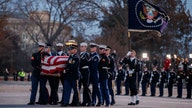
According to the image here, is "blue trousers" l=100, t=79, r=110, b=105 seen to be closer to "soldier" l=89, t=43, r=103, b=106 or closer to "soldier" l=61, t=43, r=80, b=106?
"soldier" l=89, t=43, r=103, b=106

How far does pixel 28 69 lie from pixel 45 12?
23.5m


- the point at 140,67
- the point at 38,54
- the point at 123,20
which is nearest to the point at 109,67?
the point at 140,67

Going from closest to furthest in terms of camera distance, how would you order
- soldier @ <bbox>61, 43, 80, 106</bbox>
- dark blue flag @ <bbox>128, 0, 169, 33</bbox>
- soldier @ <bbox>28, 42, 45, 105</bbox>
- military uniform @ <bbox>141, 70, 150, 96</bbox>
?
1. soldier @ <bbox>61, 43, 80, 106</bbox>
2. soldier @ <bbox>28, 42, 45, 105</bbox>
3. dark blue flag @ <bbox>128, 0, 169, 33</bbox>
4. military uniform @ <bbox>141, 70, 150, 96</bbox>

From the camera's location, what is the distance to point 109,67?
16547 mm

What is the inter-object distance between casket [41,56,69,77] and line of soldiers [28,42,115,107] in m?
0.16

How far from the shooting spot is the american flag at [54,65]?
52.5 feet

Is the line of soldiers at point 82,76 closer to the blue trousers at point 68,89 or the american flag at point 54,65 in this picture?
the blue trousers at point 68,89

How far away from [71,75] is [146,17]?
813 cm

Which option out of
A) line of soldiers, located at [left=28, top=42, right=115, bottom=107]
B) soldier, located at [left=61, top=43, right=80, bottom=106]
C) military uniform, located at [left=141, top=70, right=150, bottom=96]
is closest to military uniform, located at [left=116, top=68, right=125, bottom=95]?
military uniform, located at [left=141, top=70, right=150, bottom=96]

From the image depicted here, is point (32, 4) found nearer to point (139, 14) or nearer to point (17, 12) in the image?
point (17, 12)

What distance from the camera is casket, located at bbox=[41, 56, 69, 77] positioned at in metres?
16.0

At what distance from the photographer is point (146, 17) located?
22.7 m

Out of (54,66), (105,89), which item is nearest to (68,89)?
(54,66)

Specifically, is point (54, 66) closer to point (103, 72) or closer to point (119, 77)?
point (103, 72)
